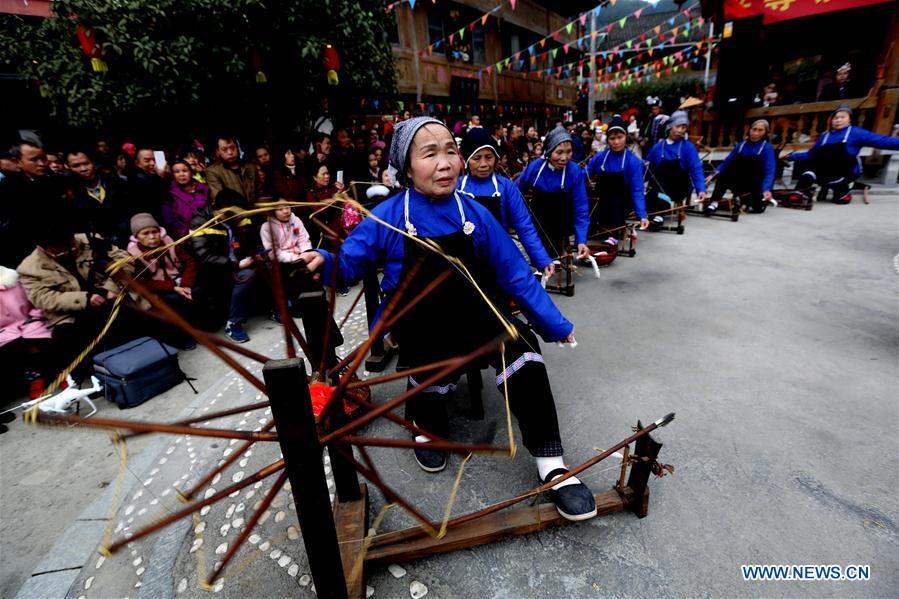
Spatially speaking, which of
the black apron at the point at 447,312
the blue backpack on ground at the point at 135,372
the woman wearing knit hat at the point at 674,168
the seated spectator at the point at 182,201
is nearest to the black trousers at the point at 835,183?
the woman wearing knit hat at the point at 674,168

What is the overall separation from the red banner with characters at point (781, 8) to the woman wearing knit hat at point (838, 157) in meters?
3.23

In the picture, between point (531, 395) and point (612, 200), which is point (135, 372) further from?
point (612, 200)

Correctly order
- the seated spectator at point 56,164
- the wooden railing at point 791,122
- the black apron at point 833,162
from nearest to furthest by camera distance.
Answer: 1. the seated spectator at point 56,164
2. the black apron at point 833,162
3. the wooden railing at point 791,122

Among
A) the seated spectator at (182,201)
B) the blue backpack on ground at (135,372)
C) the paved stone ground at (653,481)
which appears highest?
the seated spectator at (182,201)

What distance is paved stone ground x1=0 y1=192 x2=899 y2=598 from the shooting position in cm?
187

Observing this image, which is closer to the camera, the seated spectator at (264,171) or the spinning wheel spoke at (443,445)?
the spinning wheel spoke at (443,445)

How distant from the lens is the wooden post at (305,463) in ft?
3.76

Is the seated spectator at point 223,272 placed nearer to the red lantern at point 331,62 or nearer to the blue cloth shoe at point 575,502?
the red lantern at point 331,62

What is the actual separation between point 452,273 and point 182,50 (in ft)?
16.1

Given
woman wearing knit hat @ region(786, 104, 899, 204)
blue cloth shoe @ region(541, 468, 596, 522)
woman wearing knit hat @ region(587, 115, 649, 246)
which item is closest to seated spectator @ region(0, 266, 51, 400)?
blue cloth shoe @ region(541, 468, 596, 522)

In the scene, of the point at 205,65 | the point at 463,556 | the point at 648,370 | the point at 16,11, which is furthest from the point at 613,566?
the point at 16,11

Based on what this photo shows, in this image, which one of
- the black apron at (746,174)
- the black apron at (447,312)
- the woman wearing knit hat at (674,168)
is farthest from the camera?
the black apron at (746,174)

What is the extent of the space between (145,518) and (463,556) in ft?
6.38

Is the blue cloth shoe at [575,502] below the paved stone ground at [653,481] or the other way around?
the other way around
